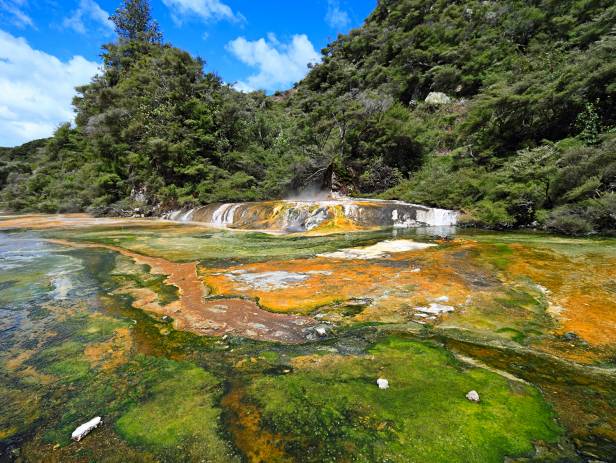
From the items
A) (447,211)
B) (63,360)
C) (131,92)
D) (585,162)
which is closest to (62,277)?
(63,360)

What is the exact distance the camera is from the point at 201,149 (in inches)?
763

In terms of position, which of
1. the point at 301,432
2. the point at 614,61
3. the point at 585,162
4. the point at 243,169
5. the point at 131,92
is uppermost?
the point at 131,92

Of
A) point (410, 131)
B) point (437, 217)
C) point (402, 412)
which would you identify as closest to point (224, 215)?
point (437, 217)

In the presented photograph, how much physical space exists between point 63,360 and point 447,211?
38.8ft

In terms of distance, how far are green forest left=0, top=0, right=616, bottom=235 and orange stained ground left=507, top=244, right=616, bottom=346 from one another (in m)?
3.94

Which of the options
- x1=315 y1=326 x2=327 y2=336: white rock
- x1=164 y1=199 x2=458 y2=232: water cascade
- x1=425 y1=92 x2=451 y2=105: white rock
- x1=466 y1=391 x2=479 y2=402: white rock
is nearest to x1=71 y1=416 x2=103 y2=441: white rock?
x1=315 y1=326 x2=327 y2=336: white rock

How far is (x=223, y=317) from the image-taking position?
3457mm

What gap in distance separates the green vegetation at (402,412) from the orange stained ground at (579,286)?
144 centimetres

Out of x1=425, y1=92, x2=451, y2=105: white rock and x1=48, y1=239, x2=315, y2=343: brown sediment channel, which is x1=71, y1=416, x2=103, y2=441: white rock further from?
x1=425, y1=92, x2=451, y2=105: white rock

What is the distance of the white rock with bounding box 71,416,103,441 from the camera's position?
179 centimetres

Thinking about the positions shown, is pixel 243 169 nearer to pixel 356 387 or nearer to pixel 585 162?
pixel 585 162

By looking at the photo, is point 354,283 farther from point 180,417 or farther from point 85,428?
point 85,428

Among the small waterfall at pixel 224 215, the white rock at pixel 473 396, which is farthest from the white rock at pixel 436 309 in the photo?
the small waterfall at pixel 224 215

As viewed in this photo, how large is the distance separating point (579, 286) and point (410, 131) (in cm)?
1466
